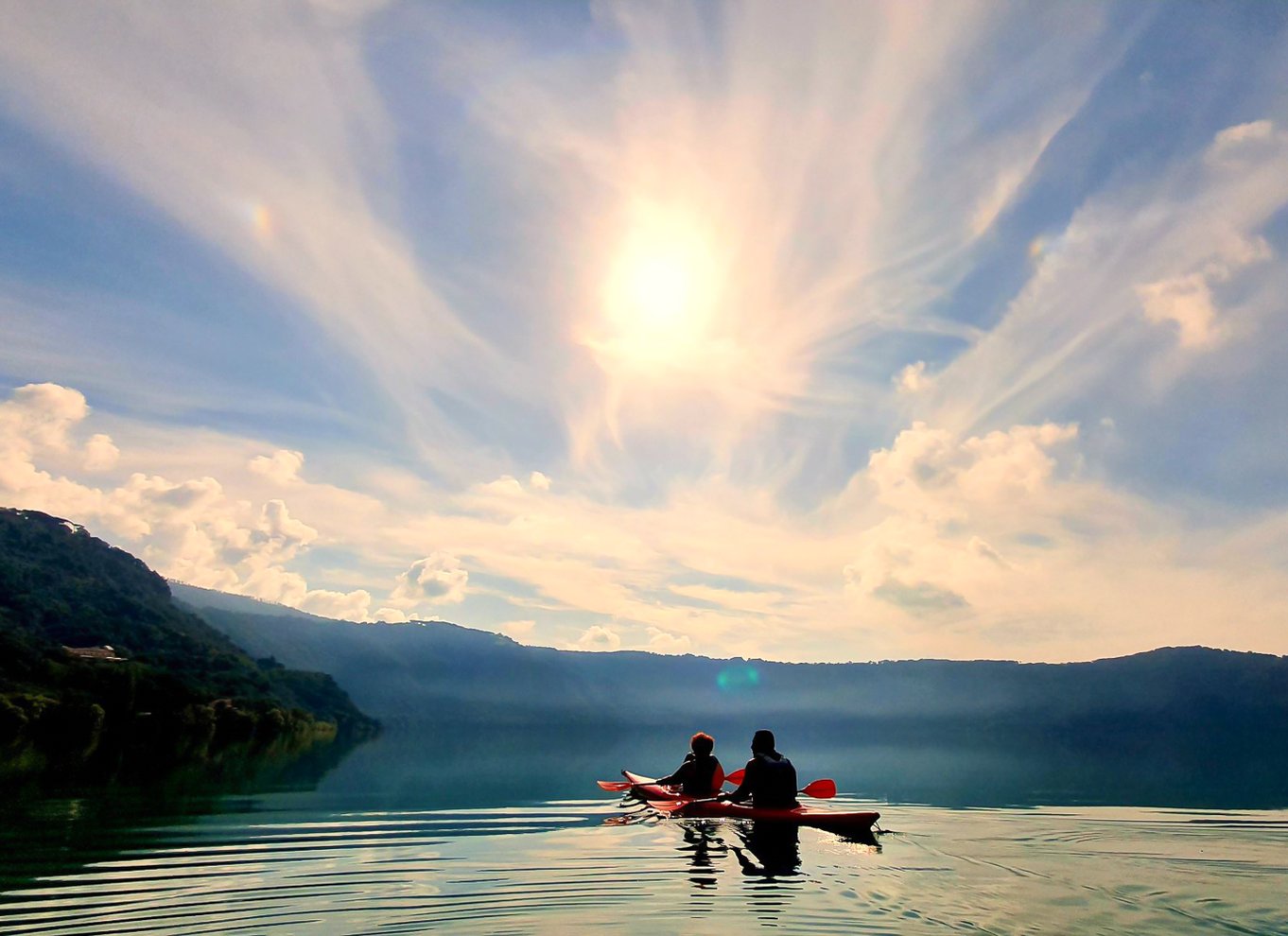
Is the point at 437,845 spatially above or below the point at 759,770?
below

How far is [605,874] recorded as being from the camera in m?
15.6

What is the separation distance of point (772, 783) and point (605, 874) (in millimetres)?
7835

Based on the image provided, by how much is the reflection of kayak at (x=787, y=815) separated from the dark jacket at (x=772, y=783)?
25 cm

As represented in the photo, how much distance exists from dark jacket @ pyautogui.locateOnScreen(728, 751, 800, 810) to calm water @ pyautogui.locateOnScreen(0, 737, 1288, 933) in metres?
1.25

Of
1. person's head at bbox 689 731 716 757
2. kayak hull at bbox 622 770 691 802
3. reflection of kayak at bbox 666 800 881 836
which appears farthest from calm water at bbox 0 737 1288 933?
person's head at bbox 689 731 716 757

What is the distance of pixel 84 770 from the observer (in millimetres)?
39625

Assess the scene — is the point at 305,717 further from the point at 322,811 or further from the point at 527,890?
the point at 527,890

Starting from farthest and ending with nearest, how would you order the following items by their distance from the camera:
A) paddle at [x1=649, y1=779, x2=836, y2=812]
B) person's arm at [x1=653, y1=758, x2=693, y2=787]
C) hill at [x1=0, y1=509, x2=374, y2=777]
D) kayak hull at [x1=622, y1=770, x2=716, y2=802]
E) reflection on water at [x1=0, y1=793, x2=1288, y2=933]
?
1. hill at [x1=0, y1=509, x2=374, y2=777]
2. person's arm at [x1=653, y1=758, x2=693, y2=787]
3. kayak hull at [x1=622, y1=770, x2=716, y2=802]
4. paddle at [x1=649, y1=779, x2=836, y2=812]
5. reflection on water at [x1=0, y1=793, x2=1288, y2=933]

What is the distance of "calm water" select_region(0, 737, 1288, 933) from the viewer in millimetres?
12109


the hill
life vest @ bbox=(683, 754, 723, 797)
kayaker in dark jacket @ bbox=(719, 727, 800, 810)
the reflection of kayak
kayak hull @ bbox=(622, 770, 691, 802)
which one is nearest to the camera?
the reflection of kayak

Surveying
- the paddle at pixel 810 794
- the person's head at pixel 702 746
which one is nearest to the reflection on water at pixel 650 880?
the paddle at pixel 810 794

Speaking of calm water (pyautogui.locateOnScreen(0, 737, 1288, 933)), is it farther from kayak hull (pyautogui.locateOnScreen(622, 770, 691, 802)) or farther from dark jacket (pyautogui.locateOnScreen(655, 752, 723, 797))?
dark jacket (pyautogui.locateOnScreen(655, 752, 723, 797))

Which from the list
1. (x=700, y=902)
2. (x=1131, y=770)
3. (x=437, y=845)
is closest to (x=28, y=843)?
(x=437, y=845)

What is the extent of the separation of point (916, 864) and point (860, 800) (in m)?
18.9
